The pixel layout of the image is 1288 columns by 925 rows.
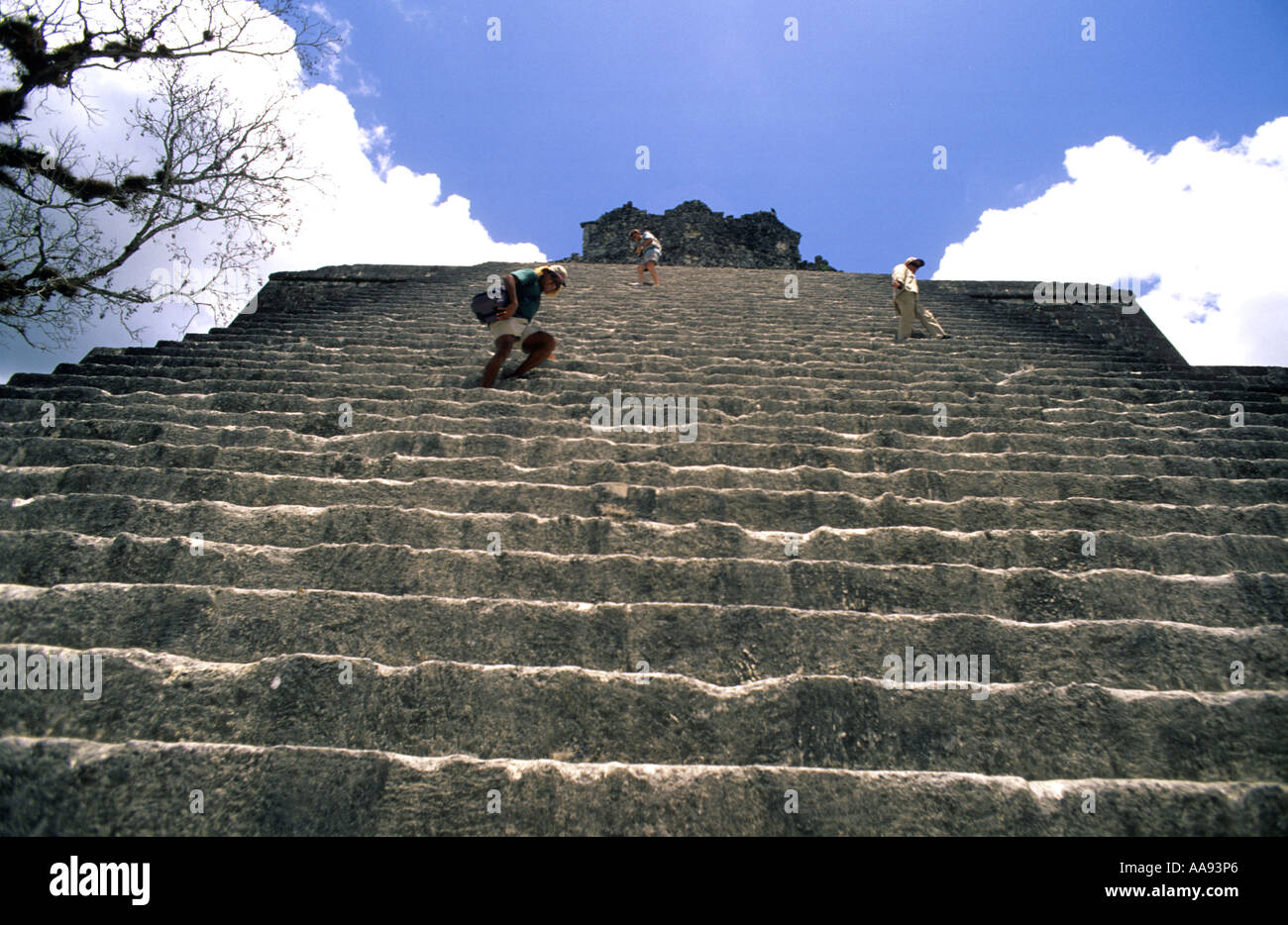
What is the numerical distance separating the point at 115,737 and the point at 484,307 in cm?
280

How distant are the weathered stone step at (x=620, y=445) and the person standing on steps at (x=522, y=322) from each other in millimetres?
833

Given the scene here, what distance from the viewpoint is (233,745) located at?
1.43 meters

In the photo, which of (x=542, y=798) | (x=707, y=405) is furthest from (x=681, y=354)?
(x=542, y=798)

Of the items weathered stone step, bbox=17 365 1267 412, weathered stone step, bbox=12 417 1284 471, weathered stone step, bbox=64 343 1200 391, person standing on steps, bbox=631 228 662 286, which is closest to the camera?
weathered stone step, bbox=12 417 1284 471

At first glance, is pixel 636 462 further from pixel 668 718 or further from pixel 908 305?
pixel 908 305

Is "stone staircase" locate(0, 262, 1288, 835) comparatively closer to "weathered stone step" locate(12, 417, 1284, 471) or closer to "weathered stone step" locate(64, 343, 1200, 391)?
"weathered stone step" locate(12, 417, 1284, 471)

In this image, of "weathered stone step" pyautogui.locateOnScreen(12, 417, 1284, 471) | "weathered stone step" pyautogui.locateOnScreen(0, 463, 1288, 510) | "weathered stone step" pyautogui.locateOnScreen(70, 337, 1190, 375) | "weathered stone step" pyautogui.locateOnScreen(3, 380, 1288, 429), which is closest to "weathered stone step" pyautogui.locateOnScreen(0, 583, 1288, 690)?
"weathered stone step" pyautogui.locateOnScreen(0, 463, 1288, 510)

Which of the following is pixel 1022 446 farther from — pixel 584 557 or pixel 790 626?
pixel 584 557

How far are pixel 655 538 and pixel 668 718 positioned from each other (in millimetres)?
834

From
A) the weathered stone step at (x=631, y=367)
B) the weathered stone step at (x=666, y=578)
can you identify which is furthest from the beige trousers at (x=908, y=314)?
the weathered stone step at (x=666, y=578)

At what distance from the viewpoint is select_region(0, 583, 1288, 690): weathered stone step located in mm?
1759

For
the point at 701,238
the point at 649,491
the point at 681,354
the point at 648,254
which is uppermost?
the point at 701,238

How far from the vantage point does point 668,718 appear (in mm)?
1573
